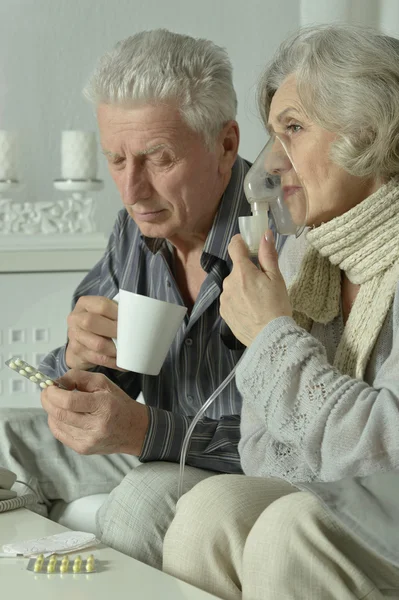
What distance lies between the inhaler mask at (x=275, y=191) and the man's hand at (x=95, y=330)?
0.39 meters

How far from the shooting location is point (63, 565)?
1314 mm

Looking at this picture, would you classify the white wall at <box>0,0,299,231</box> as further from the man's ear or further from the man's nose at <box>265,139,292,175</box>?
the man's nose at <box>265,139,292,175</box>

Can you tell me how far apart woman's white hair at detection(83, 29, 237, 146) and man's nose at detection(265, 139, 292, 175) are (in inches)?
15.1

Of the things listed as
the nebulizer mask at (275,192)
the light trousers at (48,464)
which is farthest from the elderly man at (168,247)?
the nebulizer mask at (275,192)

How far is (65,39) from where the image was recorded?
332 cm

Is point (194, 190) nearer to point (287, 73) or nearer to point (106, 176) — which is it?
point (287, 73)

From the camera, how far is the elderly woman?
1230 millimetres

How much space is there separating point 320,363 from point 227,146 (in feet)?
2.54

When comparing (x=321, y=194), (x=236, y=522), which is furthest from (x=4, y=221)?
(x=236, y=522)

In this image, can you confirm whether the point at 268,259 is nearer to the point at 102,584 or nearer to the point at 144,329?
the point at 144,329

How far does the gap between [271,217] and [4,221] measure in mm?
1635

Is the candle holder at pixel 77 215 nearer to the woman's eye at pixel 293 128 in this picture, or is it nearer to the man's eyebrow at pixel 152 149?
the man's eyebrow at pixel 152 149

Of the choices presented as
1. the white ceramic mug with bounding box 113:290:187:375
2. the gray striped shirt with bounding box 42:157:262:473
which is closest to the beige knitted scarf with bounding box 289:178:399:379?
the white ceramic mug with bounding box 113:290:187:375

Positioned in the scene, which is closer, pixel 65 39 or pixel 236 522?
pixel 236 522
